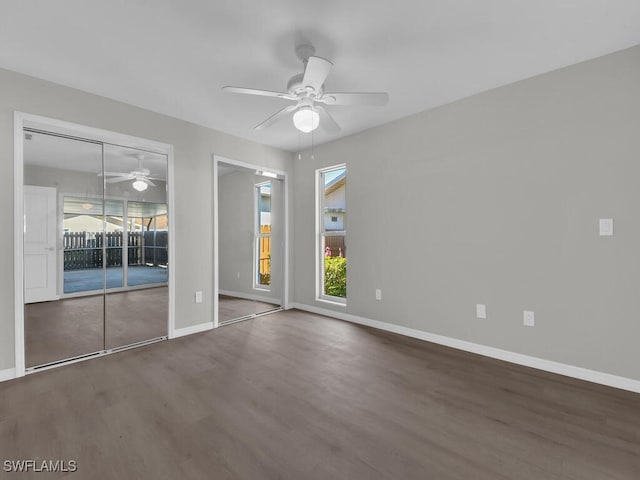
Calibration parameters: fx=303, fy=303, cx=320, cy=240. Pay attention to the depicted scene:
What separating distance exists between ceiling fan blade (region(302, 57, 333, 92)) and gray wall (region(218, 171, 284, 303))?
244 cm

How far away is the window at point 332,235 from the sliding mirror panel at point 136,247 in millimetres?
2221

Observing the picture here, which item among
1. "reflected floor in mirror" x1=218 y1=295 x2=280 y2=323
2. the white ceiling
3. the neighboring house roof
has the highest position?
the white ceiling

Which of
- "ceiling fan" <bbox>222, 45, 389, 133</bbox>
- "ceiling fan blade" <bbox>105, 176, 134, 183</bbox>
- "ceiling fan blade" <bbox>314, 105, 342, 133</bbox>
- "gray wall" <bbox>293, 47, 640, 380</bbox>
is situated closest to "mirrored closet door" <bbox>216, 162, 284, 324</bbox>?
"ceiling fan blade" <bbox>105, 176, 134, 183</bbox>

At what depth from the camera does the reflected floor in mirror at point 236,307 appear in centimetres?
425

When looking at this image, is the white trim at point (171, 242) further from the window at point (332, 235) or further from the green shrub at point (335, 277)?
the green shrub at point (335, 277)

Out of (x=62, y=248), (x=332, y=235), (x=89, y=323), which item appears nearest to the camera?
(x=62, y=248)

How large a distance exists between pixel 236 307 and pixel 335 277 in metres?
1.57

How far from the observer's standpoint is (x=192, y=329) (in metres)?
3.80

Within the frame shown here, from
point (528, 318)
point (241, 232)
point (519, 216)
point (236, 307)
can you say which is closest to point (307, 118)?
point (519, 216)

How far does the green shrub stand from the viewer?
4.71m

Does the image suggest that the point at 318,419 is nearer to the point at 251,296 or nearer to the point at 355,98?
the point at 355,98

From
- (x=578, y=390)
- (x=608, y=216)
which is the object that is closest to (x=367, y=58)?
(x=608, y=216)

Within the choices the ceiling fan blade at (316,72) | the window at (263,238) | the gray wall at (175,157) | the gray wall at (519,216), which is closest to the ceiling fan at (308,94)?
the ceiling fan blade at (316,72)

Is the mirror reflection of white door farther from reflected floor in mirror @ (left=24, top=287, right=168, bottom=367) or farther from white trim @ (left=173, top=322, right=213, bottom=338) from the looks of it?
white trim @ (left=173, top=322, right=213, bottom=338)
